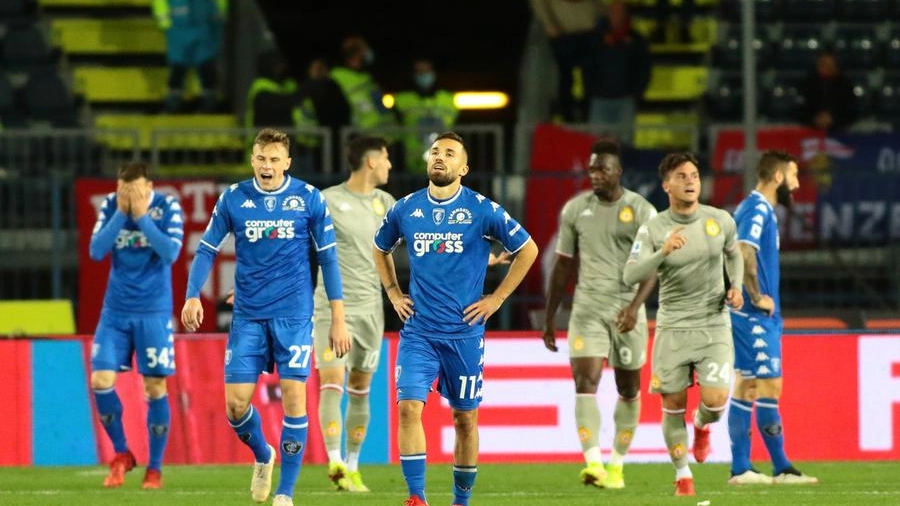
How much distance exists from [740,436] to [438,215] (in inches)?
138

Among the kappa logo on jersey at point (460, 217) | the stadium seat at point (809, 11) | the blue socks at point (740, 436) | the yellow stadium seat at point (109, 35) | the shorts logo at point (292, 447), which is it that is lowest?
the blue socks at point (740, 436)

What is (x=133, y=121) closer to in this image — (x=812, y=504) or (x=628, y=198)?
(x=628, y=198)

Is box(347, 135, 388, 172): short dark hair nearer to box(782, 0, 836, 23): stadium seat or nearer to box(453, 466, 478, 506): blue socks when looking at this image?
box(453, 466, 478, 506): blue socks

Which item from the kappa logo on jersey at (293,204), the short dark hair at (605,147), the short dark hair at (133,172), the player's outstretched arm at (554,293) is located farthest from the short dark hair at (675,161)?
the short dark hair at (133,172)

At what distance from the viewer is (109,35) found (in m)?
22.5

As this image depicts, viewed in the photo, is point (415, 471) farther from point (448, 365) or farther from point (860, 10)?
point (860, 10)

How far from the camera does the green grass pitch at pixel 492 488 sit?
11680 mm

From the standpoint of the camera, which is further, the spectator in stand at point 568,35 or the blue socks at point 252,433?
A: the spectator in stand at point 568,35

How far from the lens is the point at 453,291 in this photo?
10.3 metres

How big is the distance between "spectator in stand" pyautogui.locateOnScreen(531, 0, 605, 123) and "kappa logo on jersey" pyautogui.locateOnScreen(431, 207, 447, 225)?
1019cm

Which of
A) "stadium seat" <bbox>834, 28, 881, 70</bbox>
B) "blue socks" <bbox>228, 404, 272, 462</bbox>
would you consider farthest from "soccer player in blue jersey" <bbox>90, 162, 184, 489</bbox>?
"stadium seat" <bbox>834, 28, 881, 70</bbox>

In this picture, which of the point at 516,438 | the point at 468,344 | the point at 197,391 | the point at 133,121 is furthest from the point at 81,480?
the point at 133,121

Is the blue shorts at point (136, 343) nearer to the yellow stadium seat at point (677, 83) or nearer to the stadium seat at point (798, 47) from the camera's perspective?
the yellow stadium seat at point (677, 83)

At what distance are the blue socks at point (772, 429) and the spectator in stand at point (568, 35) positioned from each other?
7.80 metres
